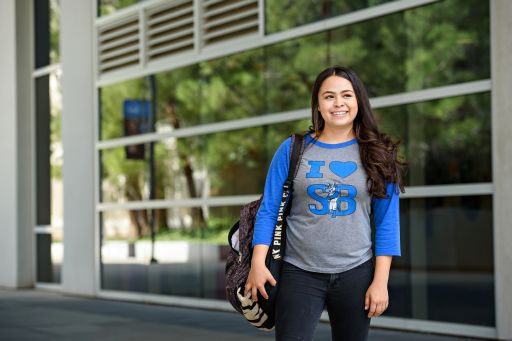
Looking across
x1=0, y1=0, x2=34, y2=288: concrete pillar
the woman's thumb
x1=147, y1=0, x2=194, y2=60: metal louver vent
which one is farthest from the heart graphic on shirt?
x1=0, y1=0, x2=34, y2=288: concrete pillar

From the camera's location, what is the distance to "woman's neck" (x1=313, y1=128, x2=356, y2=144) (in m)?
3.41

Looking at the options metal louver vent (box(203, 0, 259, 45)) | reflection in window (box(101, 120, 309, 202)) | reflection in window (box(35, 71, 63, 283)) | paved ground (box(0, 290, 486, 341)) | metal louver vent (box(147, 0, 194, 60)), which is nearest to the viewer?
paved ground (box(0, 290, 486, 341))

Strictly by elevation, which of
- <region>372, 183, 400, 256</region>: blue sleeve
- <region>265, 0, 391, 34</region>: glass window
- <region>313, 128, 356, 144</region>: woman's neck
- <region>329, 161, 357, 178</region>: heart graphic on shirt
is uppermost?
<region>265, 0, 391, 34</region>: glass window

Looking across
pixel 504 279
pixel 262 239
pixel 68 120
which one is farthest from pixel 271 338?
pixel 68 120

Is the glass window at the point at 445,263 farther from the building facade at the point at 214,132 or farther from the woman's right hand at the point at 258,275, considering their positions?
the woman's right hand at the point at 258,275

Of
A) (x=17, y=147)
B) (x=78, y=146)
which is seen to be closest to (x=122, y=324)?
(x=78, y=146)

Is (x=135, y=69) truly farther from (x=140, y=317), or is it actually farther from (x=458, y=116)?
(x=458, y=116)

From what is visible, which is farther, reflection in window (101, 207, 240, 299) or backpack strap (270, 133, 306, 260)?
reflection in window (101, 207, 240, 299)

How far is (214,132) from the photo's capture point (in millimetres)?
11875

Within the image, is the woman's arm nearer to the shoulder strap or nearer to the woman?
the woman

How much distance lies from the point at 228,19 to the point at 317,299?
8.78 m

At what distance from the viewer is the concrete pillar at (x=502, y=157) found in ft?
26.1

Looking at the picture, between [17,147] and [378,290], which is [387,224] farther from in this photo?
[17,147]

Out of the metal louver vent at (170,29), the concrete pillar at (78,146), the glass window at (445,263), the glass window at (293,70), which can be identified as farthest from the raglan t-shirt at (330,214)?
the concrete pillar at (78,146)
